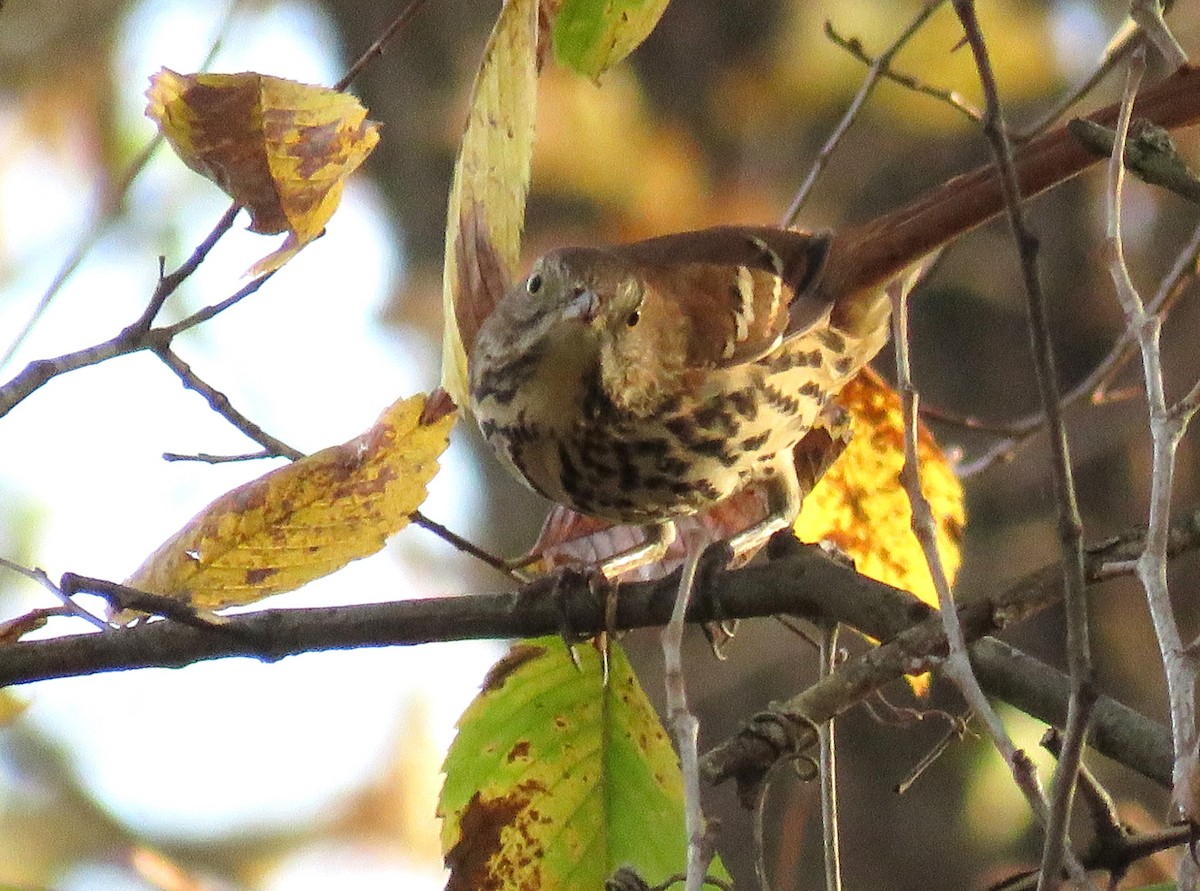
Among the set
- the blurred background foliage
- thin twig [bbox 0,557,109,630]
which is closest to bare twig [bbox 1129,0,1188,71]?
thin twig [bbox 0,557,109,630]

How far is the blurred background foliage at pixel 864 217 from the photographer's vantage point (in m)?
4.03

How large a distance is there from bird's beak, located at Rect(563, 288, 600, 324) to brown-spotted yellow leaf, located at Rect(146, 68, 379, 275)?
791mm

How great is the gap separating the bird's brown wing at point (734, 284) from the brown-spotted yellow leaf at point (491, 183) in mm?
705

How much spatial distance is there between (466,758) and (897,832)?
2525 millimetres

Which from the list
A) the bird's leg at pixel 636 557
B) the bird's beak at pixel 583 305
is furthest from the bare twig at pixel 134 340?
the bird's leg at pixel 636 557

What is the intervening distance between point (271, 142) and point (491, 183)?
29 cm

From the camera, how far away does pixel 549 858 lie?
1745mm

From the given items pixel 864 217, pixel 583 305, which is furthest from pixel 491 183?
pixel 864 217

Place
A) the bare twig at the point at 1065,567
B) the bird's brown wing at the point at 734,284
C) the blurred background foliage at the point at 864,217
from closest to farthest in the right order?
the bare twig at the point at 1065,567, the bird's brown wing at the point at 734,284, the blurred background foliage at the point at 864,217

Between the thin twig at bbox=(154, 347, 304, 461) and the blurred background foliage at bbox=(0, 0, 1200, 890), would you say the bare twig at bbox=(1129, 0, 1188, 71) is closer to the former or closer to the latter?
the thin twig at bbox=(154, 347, 304, 461)

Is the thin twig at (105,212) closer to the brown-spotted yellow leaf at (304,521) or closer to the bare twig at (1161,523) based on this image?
the brown-spotted yellow leaf at (304,521)

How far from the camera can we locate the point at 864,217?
4152 millimetres

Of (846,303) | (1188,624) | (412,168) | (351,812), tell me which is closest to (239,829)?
(351,812)

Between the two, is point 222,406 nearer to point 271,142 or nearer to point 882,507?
point 271,142
